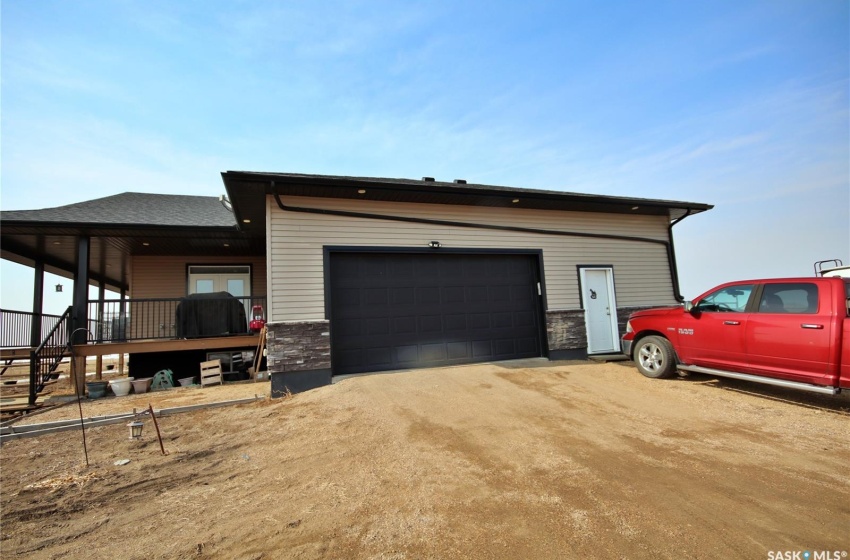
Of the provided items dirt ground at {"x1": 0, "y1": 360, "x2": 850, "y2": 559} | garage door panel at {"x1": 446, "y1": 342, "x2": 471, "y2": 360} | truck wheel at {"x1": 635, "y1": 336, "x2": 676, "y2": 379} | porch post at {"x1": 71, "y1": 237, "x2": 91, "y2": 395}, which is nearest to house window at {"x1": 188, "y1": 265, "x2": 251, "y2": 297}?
porch post at {"x1": 71, "y1": 237, "x2": 91, "y2": 395}

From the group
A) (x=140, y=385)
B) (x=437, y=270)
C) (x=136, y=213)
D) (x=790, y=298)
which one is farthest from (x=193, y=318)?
(x=790, y=298)

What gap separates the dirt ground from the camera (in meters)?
2.21

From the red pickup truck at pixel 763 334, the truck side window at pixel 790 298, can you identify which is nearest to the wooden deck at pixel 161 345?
the red pickup truck at pixel 763 334

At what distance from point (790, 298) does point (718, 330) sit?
2.96 ft

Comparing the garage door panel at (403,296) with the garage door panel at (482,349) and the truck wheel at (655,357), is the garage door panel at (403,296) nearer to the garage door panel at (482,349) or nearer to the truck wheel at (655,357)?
the garage door panel at (482,349)

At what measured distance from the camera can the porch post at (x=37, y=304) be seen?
979 cm

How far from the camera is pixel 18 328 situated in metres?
9.34

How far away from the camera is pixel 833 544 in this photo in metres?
2.07

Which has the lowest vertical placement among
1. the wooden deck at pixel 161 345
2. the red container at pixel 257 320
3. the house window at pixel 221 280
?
the wooden deck at pixel 161 345

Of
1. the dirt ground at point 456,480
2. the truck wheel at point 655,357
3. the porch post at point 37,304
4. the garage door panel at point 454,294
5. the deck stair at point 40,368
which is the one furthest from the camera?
the porch post at point 37,304

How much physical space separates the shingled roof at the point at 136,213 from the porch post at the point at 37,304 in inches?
97.3

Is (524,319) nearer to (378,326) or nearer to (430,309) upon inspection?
(430,309)

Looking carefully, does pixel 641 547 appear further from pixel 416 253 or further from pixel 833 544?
pixel 416 253

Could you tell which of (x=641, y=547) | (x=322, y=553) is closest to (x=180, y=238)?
(x=322, y=553)
